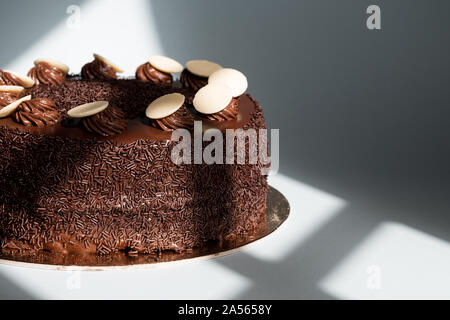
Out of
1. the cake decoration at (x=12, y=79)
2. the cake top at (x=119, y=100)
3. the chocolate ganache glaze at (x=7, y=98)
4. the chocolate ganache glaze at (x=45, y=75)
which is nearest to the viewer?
the cake top at (x=119, y=100)

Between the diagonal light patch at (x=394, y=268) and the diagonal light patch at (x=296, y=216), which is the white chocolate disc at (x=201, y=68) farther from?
the diagonal light patch at (x=394, y=268)

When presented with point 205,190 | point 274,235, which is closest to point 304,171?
point 274,235

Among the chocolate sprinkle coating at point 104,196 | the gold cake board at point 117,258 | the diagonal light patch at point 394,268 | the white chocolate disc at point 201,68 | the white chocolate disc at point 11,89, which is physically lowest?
the diagonal light patch at point 394,268

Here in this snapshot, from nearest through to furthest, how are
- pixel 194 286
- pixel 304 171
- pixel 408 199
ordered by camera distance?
pixel 194 286 → pixel 408 199 → pixel 304 171

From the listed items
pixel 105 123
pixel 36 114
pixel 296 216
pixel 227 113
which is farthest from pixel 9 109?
pixel 296 216

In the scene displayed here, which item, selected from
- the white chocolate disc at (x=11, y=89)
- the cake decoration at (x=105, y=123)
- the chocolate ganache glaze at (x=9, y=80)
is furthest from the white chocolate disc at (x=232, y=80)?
the chocolate ganache glaze at (x=9, y=80)

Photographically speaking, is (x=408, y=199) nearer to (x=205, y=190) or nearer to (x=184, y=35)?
(x=205, y=190)

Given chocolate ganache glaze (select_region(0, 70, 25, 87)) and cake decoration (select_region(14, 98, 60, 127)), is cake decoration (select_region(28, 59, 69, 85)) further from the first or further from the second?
cake decoration (select_region(14, 98, 60, 127))
